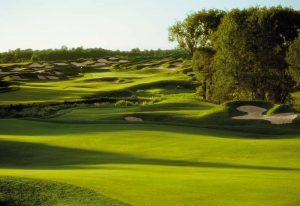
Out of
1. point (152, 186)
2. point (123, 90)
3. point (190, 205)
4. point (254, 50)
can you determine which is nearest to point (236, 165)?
point (152, 186)

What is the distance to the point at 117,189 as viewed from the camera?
553 inches

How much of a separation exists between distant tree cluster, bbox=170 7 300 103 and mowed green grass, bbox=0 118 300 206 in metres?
23.7

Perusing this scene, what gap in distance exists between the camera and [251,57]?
197 ft

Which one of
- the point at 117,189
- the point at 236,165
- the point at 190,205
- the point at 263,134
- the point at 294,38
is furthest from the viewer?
the point at 294,38

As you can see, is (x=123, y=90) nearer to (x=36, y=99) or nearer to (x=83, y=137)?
(x=36, y=99)

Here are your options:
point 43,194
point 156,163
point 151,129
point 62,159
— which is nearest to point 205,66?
point 151,129

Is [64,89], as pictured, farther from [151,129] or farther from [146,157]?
[146,157]

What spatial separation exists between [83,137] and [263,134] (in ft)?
41.6

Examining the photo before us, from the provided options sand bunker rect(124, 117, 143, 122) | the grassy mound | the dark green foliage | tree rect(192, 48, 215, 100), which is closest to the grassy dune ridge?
the grassy mound

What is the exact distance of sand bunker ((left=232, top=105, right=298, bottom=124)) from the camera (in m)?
41.0

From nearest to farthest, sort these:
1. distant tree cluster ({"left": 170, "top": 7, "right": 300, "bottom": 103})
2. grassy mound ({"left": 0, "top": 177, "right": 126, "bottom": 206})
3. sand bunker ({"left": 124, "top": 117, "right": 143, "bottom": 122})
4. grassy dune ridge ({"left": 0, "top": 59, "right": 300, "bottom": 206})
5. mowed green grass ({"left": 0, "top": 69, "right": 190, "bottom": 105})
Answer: grassy mound ({"left": 0, "top": 177, "right": 126, "bottom": 206}), grassy dune ridge ({"left": 0, "top": 59, "right": 300, "bottom": 206}), sand bunker ({"left": 124, "top": 117, "right": 143, "bottom": 122}), distant tree cluster ({"left": 170, "top": 7, "right": 300, "bottom": 103}), mowed green grass ({"left": 0, "top": 69, "right": 190, "bottom": 105})

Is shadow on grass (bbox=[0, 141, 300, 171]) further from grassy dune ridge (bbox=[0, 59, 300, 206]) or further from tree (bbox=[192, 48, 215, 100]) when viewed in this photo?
tree (bbox=[192, 48, 215, 100])

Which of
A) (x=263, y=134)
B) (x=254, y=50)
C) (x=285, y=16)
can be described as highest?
(x=285, y=16)

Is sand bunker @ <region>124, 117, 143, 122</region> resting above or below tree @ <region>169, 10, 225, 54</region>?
below
